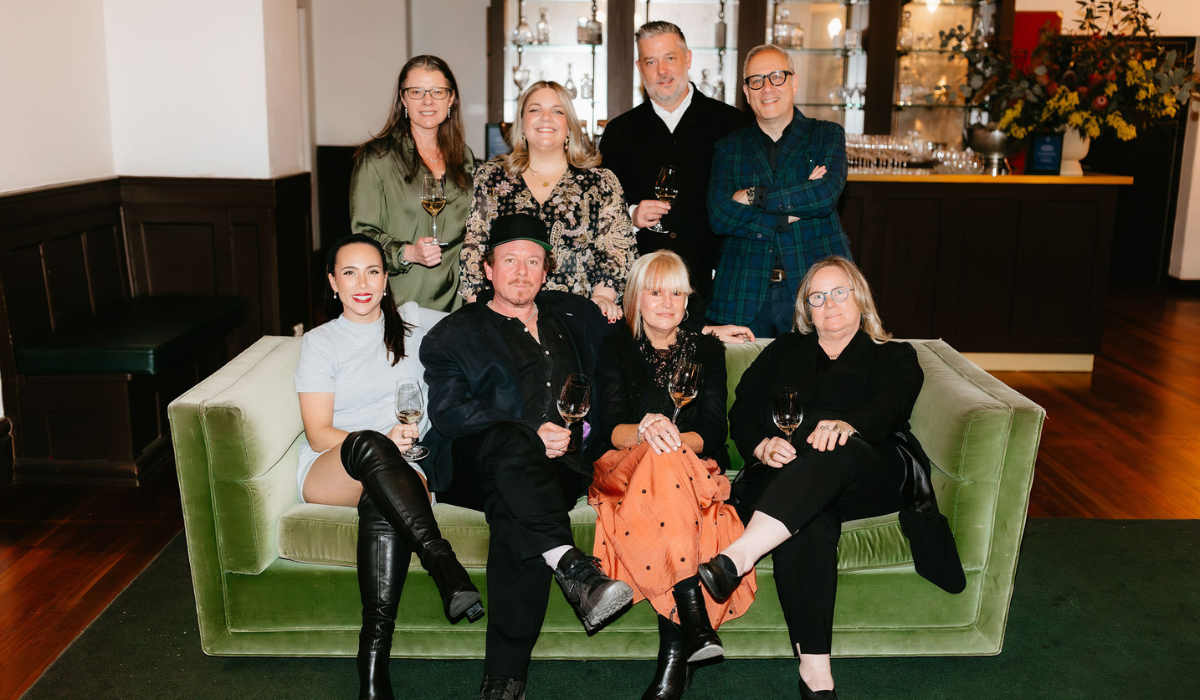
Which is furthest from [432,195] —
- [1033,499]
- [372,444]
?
[1033,499]

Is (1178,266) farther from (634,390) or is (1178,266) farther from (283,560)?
(283,560)

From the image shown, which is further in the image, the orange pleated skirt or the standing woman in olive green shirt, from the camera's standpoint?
the standing woman in olive green shirt

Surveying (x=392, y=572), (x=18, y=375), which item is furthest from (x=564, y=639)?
(x=18, y=375)

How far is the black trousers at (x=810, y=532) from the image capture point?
2273mm

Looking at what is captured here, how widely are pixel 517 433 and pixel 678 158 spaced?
58.1 inches

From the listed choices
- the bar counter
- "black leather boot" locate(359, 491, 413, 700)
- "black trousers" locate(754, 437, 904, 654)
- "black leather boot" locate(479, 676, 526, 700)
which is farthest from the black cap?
the bar counter

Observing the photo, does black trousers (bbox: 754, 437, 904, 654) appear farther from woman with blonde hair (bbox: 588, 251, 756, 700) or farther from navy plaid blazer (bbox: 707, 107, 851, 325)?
navy plaid blazer (bbox: 707, 107, 851, 325)

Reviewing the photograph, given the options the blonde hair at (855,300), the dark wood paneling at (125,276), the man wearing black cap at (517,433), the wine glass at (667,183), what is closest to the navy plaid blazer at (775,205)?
the wine glass at (667,183)

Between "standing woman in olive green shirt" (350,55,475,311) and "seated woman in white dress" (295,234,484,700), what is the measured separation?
36cm

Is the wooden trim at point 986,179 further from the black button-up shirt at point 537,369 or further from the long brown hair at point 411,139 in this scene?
the black button-up shirt at point 537,369

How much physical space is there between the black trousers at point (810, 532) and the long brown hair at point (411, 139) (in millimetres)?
1541

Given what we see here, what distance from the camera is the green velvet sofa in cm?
239

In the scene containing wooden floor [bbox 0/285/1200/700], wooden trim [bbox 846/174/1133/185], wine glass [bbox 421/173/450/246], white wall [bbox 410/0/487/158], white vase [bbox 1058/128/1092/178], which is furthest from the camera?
white wall [bbox 410/0/487/158]

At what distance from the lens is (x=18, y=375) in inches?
144
